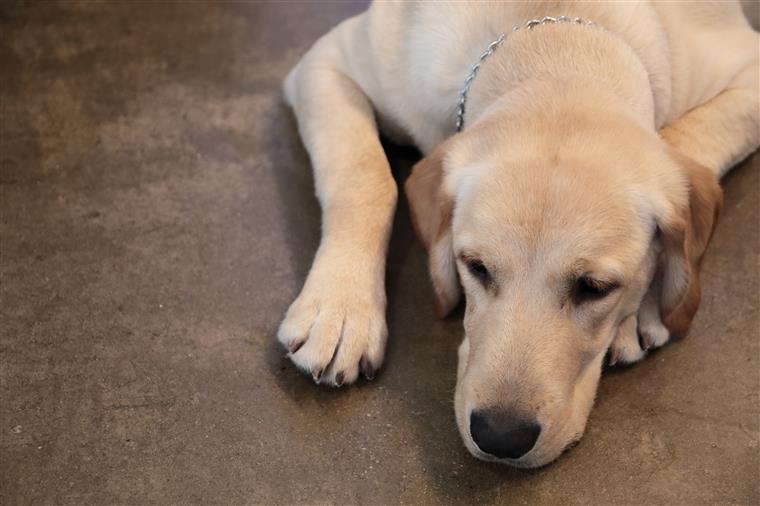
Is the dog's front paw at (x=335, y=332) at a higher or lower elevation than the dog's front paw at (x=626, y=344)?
lower

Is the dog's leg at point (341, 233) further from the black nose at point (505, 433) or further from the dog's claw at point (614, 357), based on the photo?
the dog's claw at point (614, 357)

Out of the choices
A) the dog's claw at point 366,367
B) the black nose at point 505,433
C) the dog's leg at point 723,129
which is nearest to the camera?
the black nose at point 505,433

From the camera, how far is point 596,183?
159 cm

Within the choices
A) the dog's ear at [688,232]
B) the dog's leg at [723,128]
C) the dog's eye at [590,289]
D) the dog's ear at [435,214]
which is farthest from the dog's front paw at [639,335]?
the dog's leg at [723,128]

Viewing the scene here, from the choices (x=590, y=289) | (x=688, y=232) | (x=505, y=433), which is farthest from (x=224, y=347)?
(x=688, y=232)

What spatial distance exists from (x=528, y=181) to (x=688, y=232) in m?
0.37

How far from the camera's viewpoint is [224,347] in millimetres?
2010

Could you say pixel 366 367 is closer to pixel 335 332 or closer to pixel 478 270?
Result: pixel 335 332

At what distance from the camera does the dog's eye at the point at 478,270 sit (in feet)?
5.43

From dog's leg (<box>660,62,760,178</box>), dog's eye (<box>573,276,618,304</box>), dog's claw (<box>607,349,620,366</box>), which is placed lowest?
dog's claw (<box>607,349,620,366</box>)

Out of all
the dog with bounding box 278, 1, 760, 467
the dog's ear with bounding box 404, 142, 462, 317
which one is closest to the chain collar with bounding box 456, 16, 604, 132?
the dog with bounding box 278, 1, 760, 467

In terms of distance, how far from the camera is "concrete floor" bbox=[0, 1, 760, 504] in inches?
69.1

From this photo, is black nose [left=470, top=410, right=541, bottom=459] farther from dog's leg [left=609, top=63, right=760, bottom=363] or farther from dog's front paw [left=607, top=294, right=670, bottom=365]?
dog's leg [left=609, top=63, right=760, bottom=363]

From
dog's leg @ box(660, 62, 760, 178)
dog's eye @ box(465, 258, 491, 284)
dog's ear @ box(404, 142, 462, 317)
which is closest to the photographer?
dog's eye @ box(465, 258, 491, 284)
